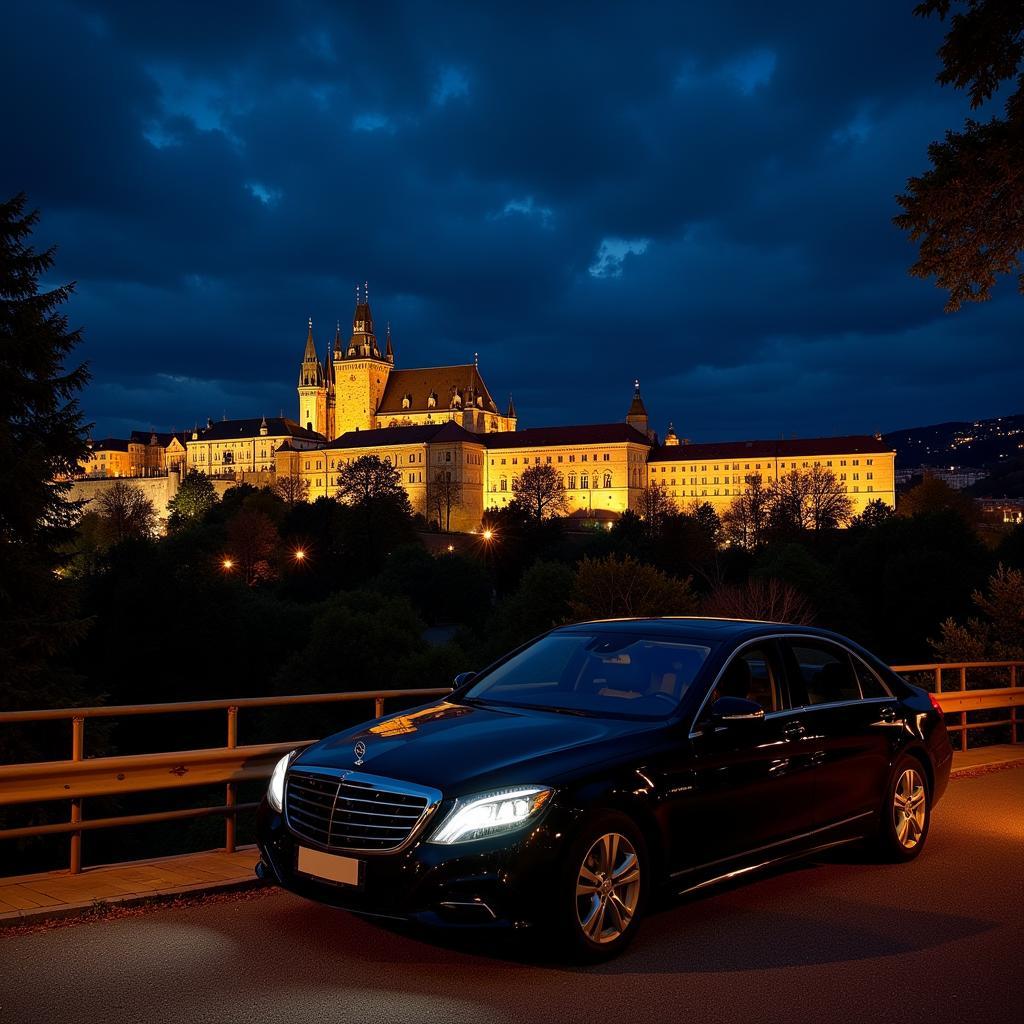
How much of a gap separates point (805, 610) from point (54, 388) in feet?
161

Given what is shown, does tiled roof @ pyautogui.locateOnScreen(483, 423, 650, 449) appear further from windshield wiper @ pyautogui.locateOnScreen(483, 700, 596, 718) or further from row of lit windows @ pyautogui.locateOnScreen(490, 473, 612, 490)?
windshield wiper @ pyautogui.locateOnScreen(483, 700, 596, 718)

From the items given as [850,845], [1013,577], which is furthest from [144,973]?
[1013,577]

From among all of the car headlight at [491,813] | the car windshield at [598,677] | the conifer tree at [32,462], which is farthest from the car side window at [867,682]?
the conifer tree at [32,462]

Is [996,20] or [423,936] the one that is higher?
[996,20]

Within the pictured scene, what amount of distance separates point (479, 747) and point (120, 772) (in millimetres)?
2776

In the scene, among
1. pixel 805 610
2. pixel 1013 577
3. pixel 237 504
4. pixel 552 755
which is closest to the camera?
pixel 552 755

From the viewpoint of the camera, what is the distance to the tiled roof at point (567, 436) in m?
180

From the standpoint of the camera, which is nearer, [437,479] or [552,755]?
[552,755]

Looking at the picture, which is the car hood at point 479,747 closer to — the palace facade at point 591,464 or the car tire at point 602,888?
the car tire at point 602,888

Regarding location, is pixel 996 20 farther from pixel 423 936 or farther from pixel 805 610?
pixel 805 610

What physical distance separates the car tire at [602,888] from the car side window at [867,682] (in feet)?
9.49

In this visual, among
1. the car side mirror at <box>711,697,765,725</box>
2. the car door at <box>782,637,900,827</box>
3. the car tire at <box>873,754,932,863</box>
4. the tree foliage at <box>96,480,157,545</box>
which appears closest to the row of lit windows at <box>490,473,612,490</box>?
the tree foliage at <box>96,480,157,545</box>

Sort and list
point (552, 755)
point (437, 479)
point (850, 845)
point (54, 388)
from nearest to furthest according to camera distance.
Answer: point (552, 755), point (850, 845), point (54, 388), point (437, 479)

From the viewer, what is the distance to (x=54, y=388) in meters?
24.0
